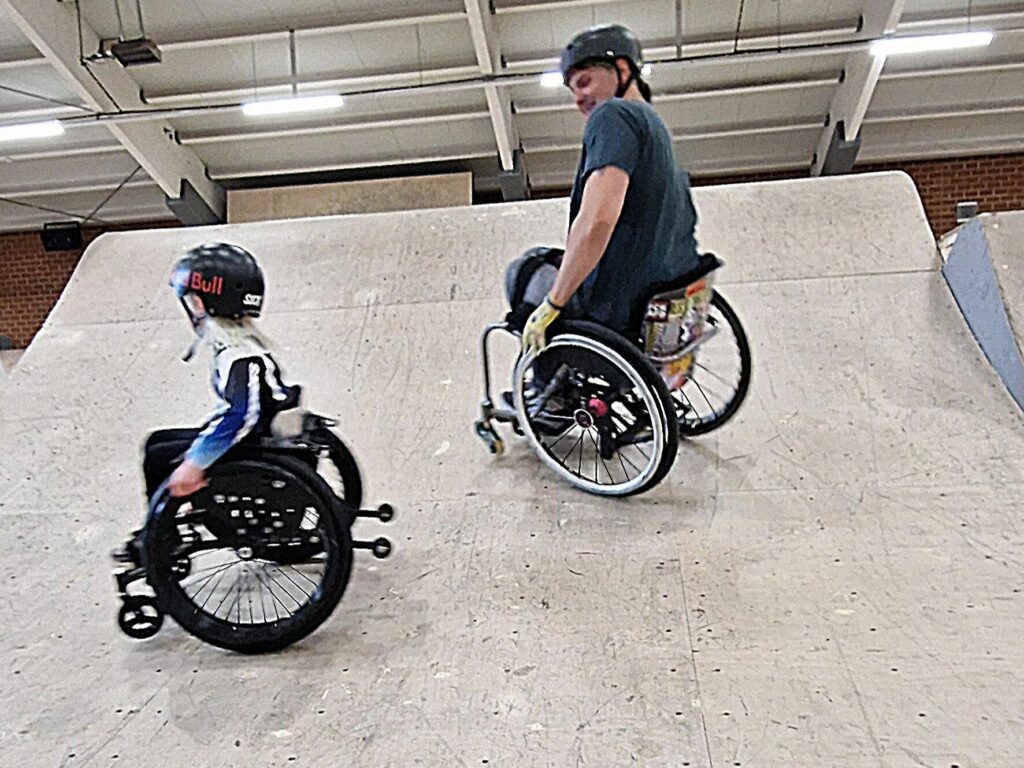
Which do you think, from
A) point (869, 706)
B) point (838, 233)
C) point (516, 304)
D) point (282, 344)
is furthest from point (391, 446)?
point (838, 233)

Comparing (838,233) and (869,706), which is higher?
(838,233)

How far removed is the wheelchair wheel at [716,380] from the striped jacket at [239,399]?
108 centimetres

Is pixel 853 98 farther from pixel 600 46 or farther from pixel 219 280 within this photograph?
pixel 219 280

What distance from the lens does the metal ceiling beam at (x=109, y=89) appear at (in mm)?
7742

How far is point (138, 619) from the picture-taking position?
74.5 inches

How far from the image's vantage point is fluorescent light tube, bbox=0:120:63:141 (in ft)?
29.2

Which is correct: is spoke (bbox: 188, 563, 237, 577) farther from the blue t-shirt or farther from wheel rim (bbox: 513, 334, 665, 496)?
the blue t-shirt

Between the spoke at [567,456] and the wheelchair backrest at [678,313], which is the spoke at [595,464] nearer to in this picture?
the spoke at [567,456]

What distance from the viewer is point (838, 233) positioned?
11.8 ft

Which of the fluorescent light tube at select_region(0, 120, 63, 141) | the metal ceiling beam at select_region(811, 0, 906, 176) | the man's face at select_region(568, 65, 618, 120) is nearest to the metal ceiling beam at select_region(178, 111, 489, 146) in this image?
the fluorescent light tube at select_region(0, 120, 63, 141)

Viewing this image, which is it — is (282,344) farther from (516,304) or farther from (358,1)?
(358,1)

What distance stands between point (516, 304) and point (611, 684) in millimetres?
1213

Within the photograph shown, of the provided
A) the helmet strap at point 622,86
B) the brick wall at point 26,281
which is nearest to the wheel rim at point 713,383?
the helmet strap at point 622,86

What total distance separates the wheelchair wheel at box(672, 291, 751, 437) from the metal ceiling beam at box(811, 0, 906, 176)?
614 cm
